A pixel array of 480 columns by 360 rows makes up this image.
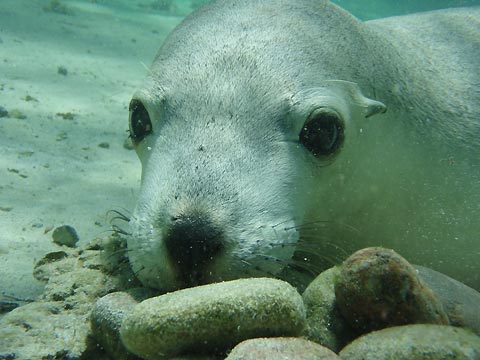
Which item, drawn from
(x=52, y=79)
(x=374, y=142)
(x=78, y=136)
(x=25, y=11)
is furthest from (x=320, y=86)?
(x=25, y=11)

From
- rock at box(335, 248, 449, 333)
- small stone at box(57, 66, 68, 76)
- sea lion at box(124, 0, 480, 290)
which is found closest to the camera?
rock at box(335, 248, 449, 333)

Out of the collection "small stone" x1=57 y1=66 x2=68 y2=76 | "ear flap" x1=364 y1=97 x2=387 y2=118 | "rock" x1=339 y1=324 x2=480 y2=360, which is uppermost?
"ear flap" x1=364 y1=97 x2=387 y2=118

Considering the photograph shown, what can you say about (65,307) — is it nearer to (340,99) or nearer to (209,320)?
(209,320)

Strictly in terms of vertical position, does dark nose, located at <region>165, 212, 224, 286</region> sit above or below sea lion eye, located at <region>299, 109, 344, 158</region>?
below

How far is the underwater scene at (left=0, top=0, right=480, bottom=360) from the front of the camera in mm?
1558

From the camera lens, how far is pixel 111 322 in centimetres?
177

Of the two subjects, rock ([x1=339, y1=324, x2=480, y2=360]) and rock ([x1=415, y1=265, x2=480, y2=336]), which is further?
rock ([x1=415, y1=265, x2=480, y2=336])

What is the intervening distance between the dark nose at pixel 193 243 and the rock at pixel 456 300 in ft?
3.03

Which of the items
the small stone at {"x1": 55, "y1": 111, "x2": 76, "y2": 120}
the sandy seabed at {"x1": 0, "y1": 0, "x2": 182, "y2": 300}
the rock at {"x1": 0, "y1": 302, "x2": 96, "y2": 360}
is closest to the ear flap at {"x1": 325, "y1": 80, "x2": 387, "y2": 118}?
the sandy seabed at {"x1": 0, "y1": 0, "x2": 182, "y2": 300}

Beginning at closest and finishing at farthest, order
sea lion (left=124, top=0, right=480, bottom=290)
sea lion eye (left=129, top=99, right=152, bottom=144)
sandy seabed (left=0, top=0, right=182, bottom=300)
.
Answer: sea lion (left=124, top=0, right=480, bottom=290)
sea lion eye (left=129, top=99, right=152, bottom=144)
sandy seabed (left=0, top=0, right=182, bottom=300)

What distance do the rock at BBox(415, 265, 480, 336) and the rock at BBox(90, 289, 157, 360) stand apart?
1.19 metres

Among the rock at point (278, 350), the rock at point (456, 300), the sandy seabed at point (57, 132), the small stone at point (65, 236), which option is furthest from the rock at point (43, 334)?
the rock at point (456, 300)

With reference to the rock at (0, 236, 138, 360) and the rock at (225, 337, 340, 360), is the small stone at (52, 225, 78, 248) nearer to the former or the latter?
the rock at (0, 236, 138, 360)

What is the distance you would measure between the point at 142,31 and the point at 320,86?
30.4ft
